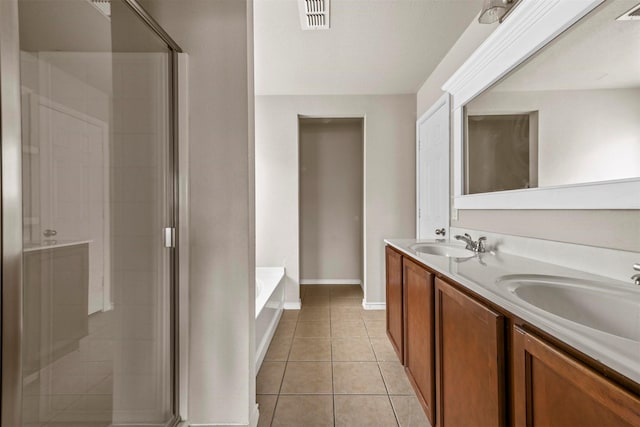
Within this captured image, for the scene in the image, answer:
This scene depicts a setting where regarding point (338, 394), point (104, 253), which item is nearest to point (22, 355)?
point (104, 253)

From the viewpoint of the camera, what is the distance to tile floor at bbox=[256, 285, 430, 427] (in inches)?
65.7

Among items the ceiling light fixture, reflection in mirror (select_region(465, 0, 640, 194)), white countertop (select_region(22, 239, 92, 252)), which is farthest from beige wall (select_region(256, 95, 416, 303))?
white countertop (select_region(22, 239, 92, 252))

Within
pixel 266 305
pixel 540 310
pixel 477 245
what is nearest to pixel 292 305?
pixel 266 305

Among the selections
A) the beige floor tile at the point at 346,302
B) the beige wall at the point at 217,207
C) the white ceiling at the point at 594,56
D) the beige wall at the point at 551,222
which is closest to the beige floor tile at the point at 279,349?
the beige wall at the point at 217,207

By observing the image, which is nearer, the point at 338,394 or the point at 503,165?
the point at 503,165

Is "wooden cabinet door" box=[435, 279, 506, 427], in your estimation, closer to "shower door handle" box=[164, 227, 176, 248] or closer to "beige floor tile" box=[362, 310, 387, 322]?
"shower door handle" box=[164, 227, 176, 248]

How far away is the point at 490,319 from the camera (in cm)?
90

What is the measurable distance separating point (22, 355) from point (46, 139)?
596 mm

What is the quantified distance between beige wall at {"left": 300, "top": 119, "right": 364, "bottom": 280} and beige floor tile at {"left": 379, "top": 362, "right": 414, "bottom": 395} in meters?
2.34

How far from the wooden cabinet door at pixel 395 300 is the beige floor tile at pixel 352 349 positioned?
0.26 m

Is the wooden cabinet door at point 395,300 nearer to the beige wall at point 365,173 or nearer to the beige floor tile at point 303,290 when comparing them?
the beige wall at point 365,173

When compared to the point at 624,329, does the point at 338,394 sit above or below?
below

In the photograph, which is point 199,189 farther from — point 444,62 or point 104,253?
point 444,62

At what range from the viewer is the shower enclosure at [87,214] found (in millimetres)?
763
